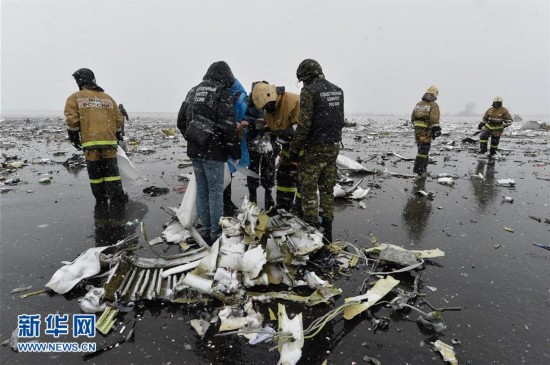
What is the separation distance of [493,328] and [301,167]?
7.46 feet

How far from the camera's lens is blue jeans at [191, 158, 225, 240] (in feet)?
10.3

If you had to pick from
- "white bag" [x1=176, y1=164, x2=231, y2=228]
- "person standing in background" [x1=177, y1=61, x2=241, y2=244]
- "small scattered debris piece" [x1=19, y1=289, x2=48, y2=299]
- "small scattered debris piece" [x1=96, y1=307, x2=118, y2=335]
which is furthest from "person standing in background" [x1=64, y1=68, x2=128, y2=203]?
"small scattered debris piece" [x1=96, y1=307, x2=118, y2=335]

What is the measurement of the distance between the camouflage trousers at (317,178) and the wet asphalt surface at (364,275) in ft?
1.94

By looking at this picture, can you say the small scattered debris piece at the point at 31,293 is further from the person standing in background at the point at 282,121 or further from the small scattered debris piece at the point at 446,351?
the small scattered debris piece at the point at 446,351

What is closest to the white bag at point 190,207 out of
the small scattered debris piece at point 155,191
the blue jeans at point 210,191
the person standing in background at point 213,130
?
the blue jeans at point 210,191

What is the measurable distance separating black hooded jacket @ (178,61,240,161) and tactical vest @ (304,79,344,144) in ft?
2.92

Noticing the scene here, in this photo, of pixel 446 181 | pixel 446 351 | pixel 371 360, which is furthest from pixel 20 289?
pixel 446 181

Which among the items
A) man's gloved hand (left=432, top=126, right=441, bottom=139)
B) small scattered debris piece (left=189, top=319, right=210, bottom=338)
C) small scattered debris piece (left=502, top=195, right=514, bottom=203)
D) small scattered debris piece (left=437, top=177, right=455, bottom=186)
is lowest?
small scattered debris piece (left=189, top=319, right=210, bottom=338)

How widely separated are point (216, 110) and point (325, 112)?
1.20 m

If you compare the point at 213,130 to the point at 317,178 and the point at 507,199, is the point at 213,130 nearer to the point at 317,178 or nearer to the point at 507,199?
the point at 317,178

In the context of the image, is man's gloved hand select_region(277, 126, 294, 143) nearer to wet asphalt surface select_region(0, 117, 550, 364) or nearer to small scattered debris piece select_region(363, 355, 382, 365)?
wet asphalt surface select_region(0, 117, 550, 364)

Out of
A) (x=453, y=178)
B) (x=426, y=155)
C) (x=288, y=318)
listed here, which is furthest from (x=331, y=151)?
(x=453, y=178)

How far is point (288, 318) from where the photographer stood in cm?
218

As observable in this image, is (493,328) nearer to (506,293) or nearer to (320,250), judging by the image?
(506,293)
